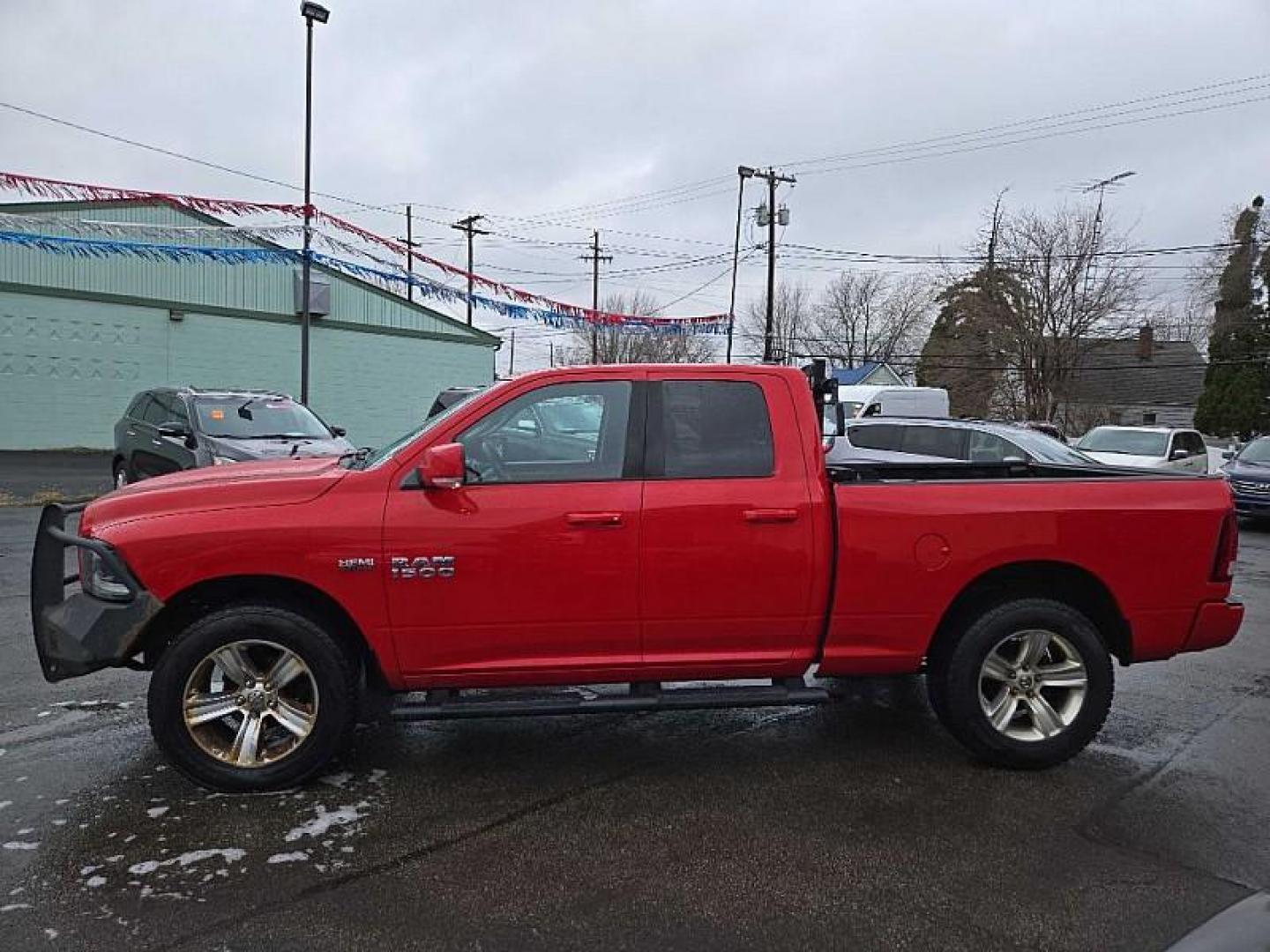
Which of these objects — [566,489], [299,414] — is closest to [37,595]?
[566,489]

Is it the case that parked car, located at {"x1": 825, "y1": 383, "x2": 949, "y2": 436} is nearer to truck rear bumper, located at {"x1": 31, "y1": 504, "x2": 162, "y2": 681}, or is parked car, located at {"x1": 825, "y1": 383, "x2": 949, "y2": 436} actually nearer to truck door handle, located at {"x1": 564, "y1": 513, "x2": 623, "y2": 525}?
truck door handle, located at {"x1": 564, "y1": 513, "x2": 623, "y2": 525}

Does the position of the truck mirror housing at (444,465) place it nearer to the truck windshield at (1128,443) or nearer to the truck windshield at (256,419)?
the truck windshield at (256,419)

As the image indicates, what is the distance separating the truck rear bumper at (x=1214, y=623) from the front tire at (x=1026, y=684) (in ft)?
1.47

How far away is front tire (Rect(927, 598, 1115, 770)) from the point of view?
4328 millimetres

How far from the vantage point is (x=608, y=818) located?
151 inches

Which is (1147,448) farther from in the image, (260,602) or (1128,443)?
(260,602)

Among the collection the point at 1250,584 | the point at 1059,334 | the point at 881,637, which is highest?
the point at 1059,334

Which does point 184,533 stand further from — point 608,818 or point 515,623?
point 608,818

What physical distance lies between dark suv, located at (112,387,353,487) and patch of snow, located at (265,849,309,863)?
24.9 feet

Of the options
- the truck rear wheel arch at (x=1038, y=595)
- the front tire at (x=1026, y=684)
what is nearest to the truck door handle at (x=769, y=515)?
the truck rear wheel arch at (x=1038, y=595)

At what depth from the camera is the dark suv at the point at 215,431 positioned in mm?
11031

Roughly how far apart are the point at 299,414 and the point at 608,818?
31.9 ft

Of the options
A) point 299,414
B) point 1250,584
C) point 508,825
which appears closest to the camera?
point 508,825

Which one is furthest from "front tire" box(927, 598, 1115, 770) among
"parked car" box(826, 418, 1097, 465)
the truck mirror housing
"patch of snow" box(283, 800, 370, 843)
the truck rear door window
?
"parked car" box(826, 418, 1097, 465)
